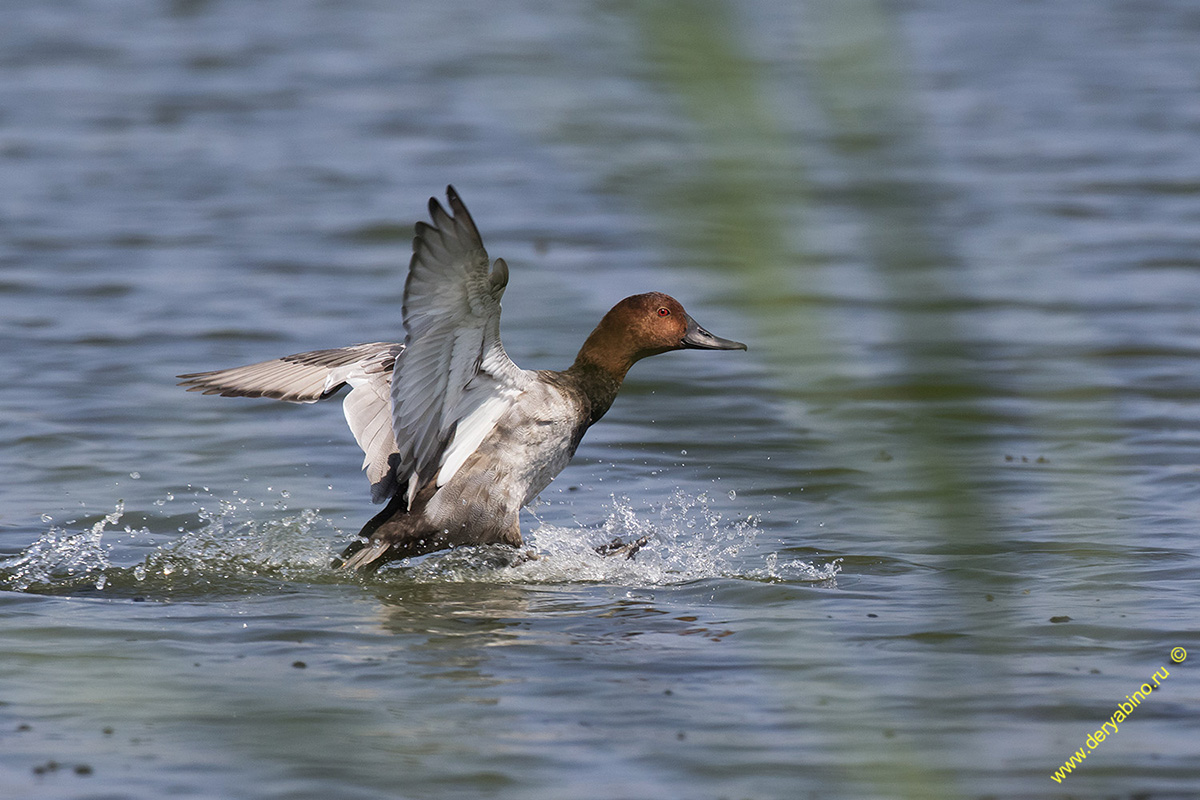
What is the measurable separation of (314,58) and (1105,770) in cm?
1994

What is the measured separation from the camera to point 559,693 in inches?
189

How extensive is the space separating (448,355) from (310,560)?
125cm

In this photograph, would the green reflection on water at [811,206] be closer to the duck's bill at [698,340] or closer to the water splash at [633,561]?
the water splash at [633,561]

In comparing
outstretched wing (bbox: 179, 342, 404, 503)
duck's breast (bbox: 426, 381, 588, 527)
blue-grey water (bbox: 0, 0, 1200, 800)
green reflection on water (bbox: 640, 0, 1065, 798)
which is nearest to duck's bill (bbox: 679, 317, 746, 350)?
blue-grey water (bbox: 0, 0, 1200, 800)

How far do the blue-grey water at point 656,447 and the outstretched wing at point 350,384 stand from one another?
0.49 m

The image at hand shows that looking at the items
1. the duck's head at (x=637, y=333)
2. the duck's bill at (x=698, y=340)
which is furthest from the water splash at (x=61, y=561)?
the duck's bill at (x=698, y=340)

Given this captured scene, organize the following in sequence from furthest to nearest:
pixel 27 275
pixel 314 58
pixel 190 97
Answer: pixel 314 58
pixel 190 97
pixel 27 275

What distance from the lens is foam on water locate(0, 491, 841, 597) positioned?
602 cm

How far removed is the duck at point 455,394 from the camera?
17.5 ft

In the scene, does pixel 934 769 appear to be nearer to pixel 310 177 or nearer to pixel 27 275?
pixel 27 275

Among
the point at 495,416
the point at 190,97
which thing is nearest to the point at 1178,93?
the point at 190,97

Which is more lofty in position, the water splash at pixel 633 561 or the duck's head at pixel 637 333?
the duck's head at pixel 637 333

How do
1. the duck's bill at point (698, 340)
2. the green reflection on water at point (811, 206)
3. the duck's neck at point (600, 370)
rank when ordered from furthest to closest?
the duck's bill at point (698, 340), the duck's neck at point (600, 370), the green reflection on water at point (811, 206)

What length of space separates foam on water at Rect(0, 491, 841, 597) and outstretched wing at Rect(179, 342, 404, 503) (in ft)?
1.40
